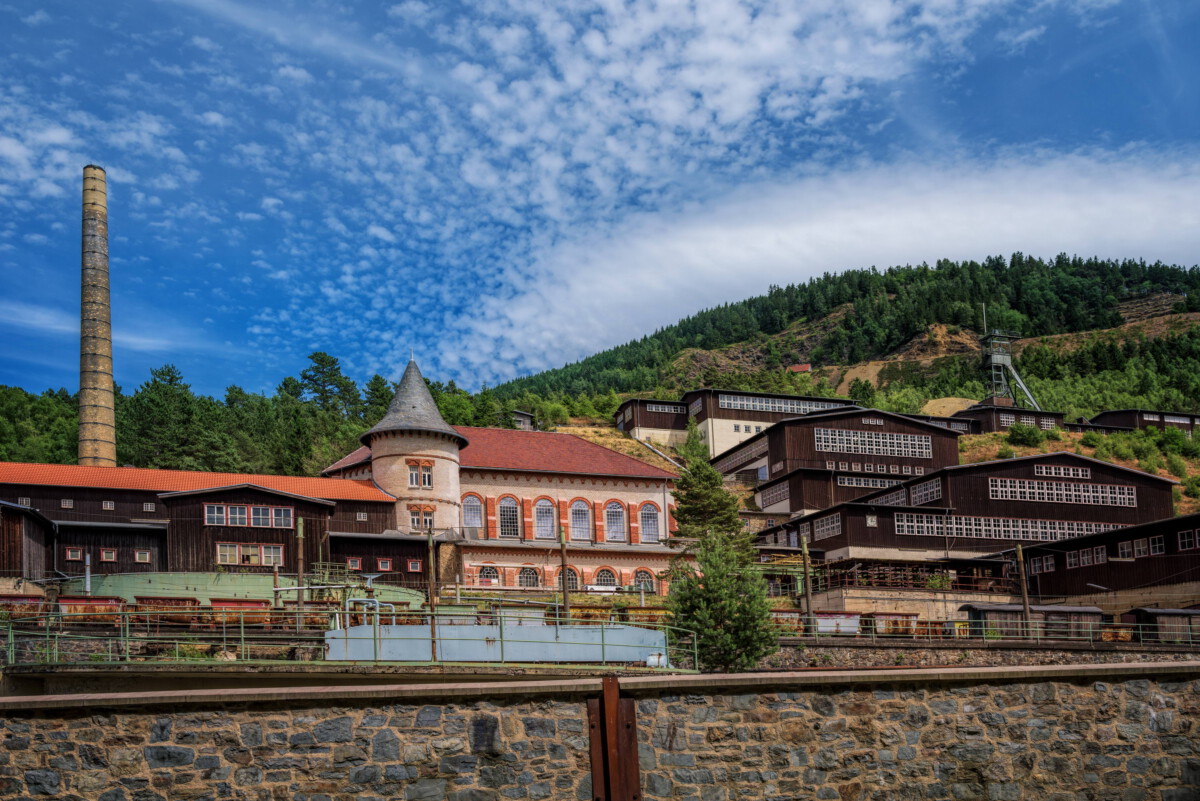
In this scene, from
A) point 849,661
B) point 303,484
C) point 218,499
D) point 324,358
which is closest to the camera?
point 849,661

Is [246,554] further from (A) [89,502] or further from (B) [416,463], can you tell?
(B) [416,463]

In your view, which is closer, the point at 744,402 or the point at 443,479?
the point at 443,479

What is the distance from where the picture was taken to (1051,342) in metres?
167

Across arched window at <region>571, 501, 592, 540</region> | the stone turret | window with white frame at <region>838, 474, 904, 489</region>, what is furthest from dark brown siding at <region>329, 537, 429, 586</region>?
window with white frame at <region>838, 474, 904, 489</region>

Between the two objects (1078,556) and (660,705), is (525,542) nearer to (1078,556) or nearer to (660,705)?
(1078,556)

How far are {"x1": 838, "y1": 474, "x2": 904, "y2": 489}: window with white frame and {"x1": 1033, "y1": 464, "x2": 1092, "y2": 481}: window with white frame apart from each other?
11264 mm

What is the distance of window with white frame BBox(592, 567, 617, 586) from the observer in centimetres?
5756

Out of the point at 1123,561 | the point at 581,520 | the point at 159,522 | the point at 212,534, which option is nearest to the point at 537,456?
the point at 581,520

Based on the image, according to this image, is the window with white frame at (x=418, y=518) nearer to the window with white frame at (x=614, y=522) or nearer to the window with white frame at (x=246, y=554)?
the window with white frame at (x=246, y=554)

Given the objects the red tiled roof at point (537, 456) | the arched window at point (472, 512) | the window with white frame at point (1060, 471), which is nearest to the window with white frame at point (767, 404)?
Result: the red tiled roof at point (537, 456)

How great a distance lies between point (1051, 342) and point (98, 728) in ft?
565

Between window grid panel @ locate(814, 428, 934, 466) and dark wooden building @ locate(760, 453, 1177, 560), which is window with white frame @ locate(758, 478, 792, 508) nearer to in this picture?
window grid panel @ locate(814, 428, 934, 466)

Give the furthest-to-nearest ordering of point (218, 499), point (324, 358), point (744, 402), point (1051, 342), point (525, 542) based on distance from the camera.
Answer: point (1051, 342) < point (324, 358) < point (744, 402) < point (525, 542) < point (218, 499)

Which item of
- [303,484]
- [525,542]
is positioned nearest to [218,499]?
[303,484]
